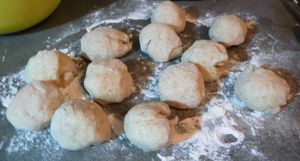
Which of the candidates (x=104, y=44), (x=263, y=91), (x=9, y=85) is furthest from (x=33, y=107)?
(x=263, y=91)

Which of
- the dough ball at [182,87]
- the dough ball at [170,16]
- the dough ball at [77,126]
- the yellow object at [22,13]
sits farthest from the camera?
the dough ball at [170,16]

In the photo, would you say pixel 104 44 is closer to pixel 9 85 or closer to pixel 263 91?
pixel 9 85

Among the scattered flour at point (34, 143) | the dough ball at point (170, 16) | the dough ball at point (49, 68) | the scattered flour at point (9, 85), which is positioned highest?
the dough ball at point (170, 16)

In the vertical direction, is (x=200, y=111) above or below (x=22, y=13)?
below

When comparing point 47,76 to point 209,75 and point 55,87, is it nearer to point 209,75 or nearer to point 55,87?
point 55,87

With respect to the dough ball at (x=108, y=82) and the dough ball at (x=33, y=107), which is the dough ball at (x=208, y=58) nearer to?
the dough ball at (x=108, y=82)

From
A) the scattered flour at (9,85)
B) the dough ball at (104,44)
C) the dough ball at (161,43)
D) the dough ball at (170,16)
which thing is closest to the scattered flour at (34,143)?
the scattered flour at (9,85)
